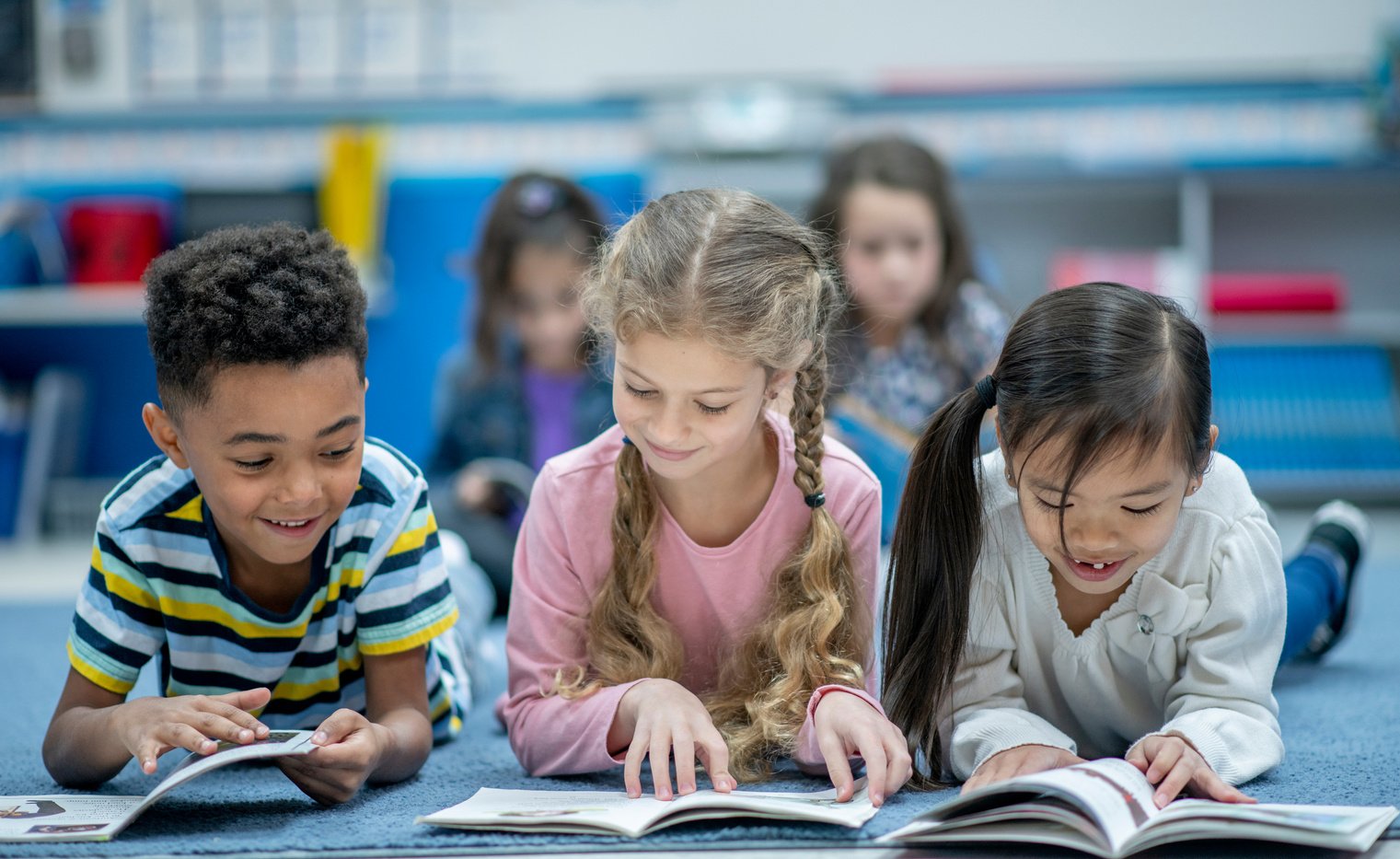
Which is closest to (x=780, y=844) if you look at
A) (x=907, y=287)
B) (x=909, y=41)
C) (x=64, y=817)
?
(x=64, y=817)

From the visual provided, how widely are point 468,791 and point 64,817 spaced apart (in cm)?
30

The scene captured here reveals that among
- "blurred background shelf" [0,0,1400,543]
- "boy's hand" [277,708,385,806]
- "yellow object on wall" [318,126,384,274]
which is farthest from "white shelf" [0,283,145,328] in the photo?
"boy's hand" [277,708,385,806]

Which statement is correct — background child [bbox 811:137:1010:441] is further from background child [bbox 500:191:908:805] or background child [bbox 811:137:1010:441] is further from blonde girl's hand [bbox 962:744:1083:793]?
blonde girl's hand [bbox 962:744:1083:793]

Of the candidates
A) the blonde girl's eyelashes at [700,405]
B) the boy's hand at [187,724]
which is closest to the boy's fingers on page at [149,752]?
the boy's hand at [187,724]

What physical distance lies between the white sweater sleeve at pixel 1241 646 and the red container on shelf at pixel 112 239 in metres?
2.96

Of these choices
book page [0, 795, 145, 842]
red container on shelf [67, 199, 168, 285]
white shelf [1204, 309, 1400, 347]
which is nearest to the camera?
book page [0, 795, 145, 842]

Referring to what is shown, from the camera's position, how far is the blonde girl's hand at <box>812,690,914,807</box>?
102cm

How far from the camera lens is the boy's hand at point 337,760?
1.02m

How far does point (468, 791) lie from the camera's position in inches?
44.9

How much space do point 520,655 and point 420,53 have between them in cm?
268

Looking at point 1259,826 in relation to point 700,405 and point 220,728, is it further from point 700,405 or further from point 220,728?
point 220,728

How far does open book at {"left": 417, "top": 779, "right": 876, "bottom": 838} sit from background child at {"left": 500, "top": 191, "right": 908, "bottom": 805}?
27mm

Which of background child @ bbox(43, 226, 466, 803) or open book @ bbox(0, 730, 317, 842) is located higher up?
background child @ bbox(43, 226, 466, 803)

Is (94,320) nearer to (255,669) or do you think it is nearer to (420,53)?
(420,53)
